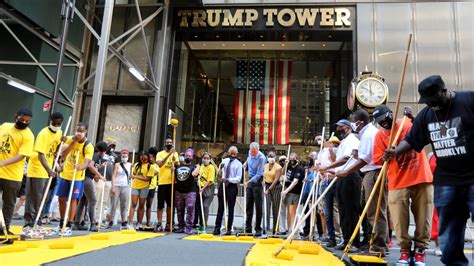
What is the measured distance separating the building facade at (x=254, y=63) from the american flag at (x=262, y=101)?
5 cm

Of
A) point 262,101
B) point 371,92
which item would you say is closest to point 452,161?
point 371,92

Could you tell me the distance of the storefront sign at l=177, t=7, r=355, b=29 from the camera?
13414 millimetres

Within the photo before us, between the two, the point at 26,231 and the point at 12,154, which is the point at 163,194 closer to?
the point at 26,231

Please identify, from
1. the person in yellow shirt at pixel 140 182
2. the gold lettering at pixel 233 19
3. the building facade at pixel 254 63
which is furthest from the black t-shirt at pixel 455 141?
the gold lettering at pixel 233 19

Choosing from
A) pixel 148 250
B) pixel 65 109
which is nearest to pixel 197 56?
pixel 65 109

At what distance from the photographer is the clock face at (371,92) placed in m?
7.30

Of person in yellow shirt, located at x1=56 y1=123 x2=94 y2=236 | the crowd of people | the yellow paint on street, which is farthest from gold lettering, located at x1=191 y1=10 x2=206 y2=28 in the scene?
the yellow paint on street

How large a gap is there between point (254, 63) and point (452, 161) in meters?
14.0

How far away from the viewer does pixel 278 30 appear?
13734 mm

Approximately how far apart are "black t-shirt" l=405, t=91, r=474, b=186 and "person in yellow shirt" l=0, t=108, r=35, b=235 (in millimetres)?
4954

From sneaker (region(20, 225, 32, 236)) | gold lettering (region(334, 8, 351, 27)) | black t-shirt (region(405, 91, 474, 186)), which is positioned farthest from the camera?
gold lettering (region(334, 8, 351, 27))

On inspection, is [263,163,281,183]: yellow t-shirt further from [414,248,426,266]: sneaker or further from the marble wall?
the marble wall

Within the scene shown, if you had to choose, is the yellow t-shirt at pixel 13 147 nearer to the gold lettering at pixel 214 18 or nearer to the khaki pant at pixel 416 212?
the khaki pant at pixel 416 212

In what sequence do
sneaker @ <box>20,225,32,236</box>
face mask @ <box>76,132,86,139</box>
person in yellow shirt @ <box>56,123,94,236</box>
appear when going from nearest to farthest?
sneaker @ <box>20,225,32,236</box> → face mask @ <box>76,132,86,139</box> → person in yellow shirt @ <box>56,123,94,236</box>
